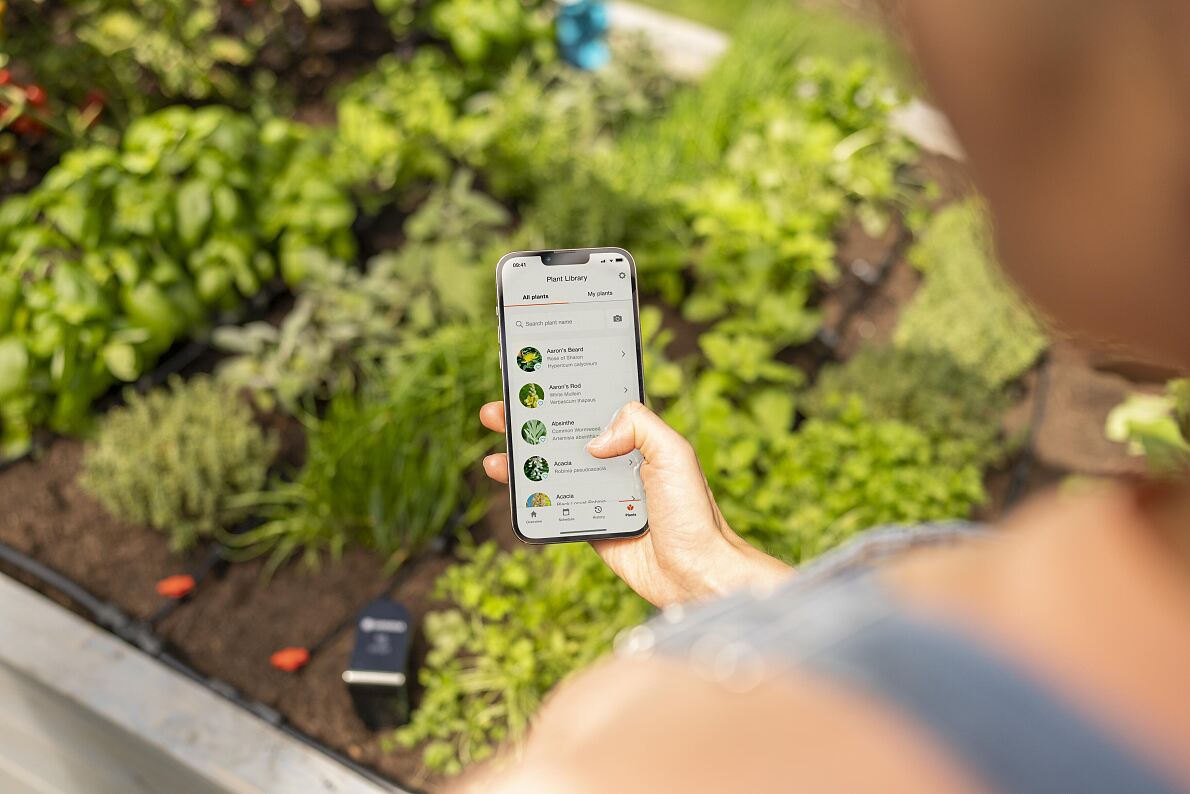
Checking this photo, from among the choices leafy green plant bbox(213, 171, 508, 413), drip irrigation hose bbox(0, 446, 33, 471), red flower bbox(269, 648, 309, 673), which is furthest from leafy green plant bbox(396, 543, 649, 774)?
drip irrigation hose bbox(0, 446, 33, 471)

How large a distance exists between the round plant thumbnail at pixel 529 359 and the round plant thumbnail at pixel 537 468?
165 millimetres

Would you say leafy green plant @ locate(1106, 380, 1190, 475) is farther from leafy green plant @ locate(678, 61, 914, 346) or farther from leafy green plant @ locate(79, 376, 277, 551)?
leafy green plant @ locate(79, 376, 277, 551)

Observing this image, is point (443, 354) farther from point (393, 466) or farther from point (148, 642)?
point (148, 642)

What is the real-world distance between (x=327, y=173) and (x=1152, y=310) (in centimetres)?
267

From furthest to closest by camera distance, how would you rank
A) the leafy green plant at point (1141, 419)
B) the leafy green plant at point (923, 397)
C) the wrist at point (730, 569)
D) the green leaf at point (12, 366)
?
the leafy green plant at point (923, 397) < the green leaf at point (12, 366) < the leafy green plant at point (1141, 419) < the wrist at point (730, 569)

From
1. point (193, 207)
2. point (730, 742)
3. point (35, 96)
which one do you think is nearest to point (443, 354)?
point (193, 207)

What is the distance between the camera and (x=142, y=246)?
8.57 ft

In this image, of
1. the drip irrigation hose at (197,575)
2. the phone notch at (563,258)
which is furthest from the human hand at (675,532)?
the drip irrigation hose at (197,575)

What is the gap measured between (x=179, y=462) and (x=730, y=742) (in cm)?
208

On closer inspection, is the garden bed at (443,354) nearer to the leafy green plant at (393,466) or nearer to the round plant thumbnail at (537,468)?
the leafy green plant at (393,466)

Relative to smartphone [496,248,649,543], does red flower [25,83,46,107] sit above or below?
above

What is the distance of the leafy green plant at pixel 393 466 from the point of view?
92.6 inches

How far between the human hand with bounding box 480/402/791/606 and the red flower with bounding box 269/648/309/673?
0.94 metres

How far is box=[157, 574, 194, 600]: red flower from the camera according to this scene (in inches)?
89.6
